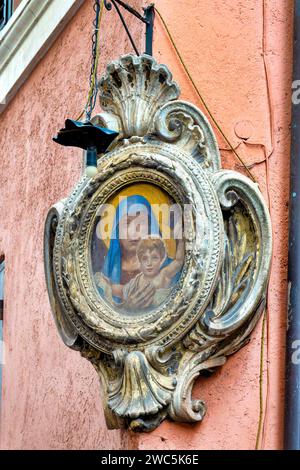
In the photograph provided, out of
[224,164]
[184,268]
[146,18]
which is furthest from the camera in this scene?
[146,18]

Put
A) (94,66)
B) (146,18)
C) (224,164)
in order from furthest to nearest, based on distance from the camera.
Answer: (94,66) → (146,18) → (224,164)

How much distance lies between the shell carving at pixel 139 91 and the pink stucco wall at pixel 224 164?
0.62ft

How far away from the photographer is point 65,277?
882cm

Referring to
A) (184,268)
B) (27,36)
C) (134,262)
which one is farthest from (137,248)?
(27,36)

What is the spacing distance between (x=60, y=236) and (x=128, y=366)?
842 mm

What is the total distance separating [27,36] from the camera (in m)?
11.3

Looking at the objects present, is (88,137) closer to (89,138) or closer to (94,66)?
(89,138)

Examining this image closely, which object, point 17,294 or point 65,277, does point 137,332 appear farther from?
point 17,294

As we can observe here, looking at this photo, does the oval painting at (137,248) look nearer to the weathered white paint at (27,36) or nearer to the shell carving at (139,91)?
the shell carving at (139,91)

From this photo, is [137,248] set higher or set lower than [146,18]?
lower

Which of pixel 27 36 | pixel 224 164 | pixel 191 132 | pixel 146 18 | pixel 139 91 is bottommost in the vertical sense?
pixel 224 164

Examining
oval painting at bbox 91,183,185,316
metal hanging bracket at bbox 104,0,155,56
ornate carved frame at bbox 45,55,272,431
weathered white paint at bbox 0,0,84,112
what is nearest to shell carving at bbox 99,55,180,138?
ornate carved frame at bbox 45,55,272,431

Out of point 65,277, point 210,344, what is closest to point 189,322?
point 210,344

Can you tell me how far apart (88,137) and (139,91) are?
480 millimetres
